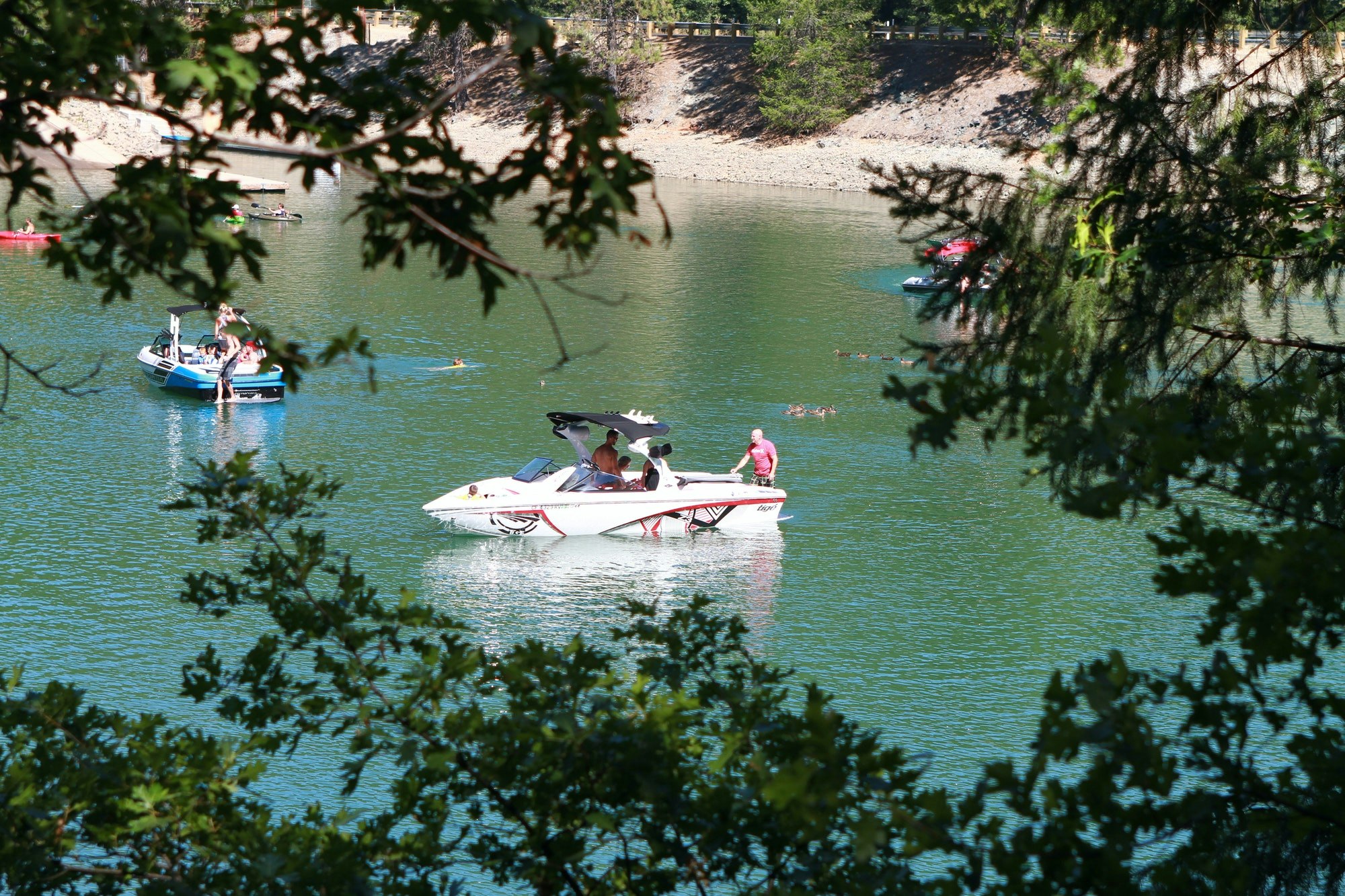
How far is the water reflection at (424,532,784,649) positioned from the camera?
56.4ft

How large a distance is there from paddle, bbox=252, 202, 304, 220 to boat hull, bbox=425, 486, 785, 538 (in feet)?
119

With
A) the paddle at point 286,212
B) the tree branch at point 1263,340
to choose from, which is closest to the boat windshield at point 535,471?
the tree branch at point 1263,340

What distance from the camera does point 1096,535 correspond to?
21203 mm

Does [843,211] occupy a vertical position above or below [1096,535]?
above

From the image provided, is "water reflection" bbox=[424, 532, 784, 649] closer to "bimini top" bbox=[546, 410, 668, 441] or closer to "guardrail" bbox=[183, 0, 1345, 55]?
"bimini top" bbox=[546, 410, 668, 441]

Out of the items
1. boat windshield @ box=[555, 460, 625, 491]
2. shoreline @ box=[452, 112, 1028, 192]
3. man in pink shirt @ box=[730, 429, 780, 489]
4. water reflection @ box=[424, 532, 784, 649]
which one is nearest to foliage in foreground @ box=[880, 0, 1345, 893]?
water reflection @ box=[424, 532, 784, 649]

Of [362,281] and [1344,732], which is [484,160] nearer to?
[362,281]

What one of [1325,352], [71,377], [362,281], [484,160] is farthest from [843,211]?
[1325,352]

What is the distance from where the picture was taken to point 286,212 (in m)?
54.2

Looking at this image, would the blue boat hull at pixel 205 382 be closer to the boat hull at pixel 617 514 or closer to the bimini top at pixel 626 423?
the boat hull at pixel 617 514

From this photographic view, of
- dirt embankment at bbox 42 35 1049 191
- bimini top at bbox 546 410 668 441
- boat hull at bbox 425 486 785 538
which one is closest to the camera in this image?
boat hull at bbox 425 486 785 538

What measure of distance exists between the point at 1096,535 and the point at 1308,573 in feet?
57.3

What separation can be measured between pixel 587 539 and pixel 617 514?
56cm

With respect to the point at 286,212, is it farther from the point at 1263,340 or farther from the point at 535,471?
the point at 1263,340
